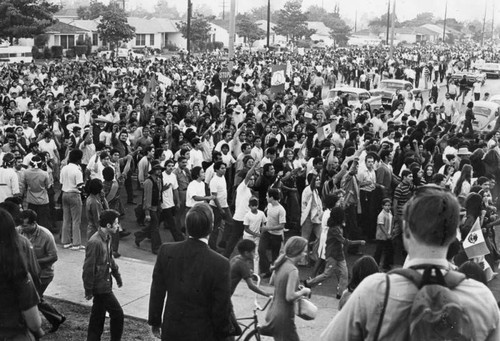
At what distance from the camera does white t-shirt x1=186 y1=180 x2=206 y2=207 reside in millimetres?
11516

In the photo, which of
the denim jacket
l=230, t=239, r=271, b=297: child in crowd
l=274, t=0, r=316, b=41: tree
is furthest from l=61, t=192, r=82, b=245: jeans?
l=274, t=0, r=316, b=41: tree

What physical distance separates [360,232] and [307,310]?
6.33 metres

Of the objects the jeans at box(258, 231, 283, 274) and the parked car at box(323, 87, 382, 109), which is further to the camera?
the parked car at box(323, 87, 382, 109)

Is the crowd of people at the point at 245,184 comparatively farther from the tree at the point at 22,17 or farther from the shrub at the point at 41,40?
the shrub at the point at 41,40

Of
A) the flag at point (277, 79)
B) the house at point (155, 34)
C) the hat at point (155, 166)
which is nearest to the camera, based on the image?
the hat at point (155, 166)

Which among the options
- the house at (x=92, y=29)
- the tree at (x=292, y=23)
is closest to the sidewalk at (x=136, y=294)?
the house at (x=92, y=29)

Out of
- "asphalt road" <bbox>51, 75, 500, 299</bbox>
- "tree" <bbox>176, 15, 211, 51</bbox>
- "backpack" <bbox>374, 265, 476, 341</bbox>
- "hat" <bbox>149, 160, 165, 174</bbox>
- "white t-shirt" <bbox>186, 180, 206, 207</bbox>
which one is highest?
"tree" <bbox>176, 15, 211, 51</bbox>

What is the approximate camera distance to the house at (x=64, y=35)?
65.6 meters

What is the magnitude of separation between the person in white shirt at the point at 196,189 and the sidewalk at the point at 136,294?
3.69 ft

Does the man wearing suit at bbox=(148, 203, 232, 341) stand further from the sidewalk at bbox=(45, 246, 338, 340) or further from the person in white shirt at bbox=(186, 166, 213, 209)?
the person in white shirt at bbox=(186, 166, 213, 209)

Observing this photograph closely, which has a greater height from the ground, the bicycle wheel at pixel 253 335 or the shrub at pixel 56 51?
the shrub at pixel 56 51

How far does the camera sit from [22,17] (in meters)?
50.8

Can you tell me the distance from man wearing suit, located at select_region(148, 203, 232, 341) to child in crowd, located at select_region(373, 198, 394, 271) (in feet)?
21.7

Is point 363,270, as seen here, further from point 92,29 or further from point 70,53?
point 92,29
